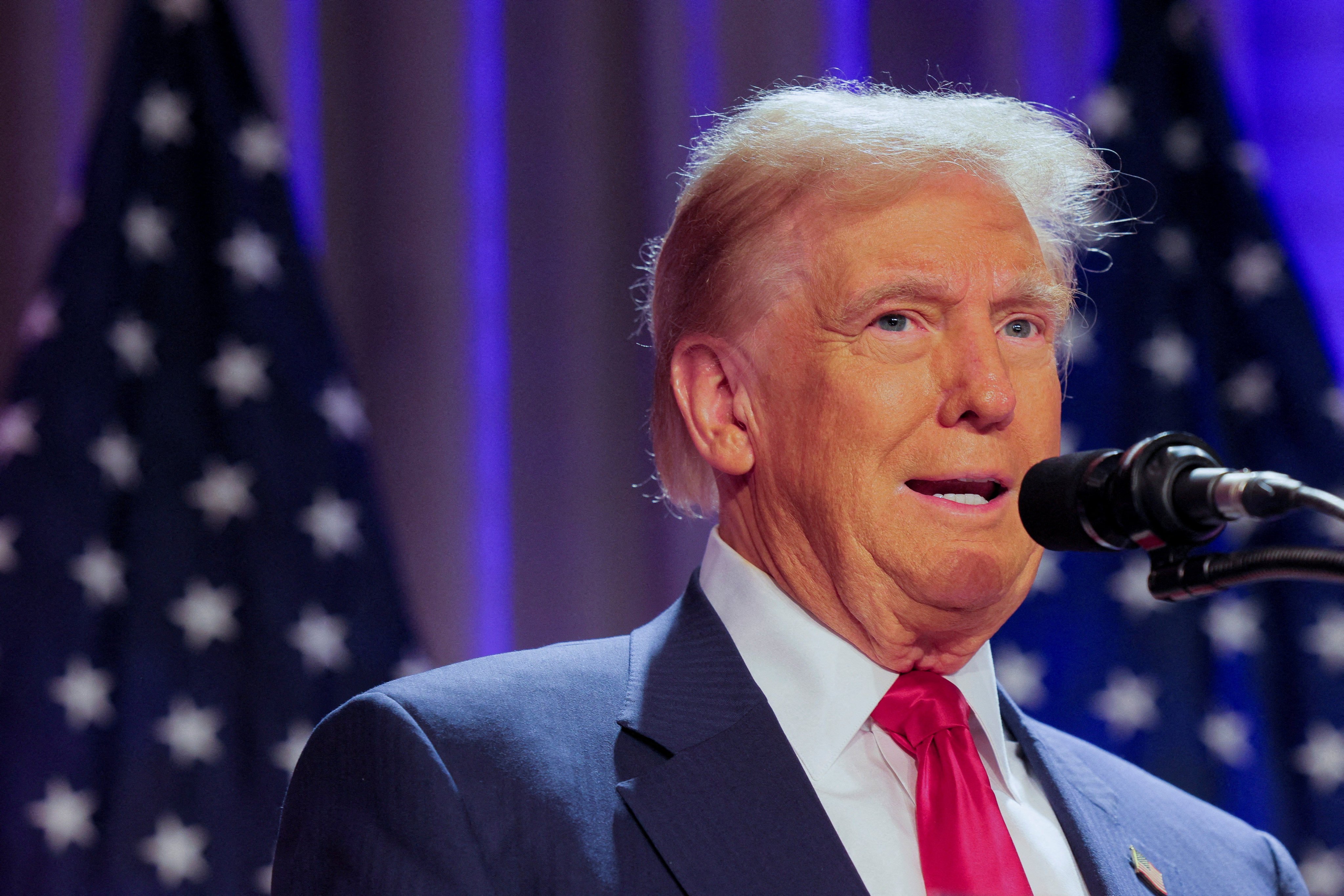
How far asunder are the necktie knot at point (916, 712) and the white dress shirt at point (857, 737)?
1 centimetres

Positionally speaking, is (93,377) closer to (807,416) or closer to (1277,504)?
(807,416)

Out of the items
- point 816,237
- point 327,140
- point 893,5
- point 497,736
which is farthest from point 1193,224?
point 497,736

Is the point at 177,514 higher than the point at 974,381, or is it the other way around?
the point at 974,381

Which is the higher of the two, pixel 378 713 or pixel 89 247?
pixel 89 247

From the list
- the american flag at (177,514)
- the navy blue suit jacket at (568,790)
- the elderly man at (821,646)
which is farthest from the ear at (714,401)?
the american flag at (177,514)

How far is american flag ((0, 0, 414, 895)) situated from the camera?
8.95ft

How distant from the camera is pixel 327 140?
310cm

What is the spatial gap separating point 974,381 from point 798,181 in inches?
16.0

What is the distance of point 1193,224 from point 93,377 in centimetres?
261

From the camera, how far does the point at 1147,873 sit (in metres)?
1.78

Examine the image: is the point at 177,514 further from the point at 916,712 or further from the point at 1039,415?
the point at 1039,415

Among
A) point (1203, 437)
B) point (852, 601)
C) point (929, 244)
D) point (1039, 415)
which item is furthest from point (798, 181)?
point (1203, 437)

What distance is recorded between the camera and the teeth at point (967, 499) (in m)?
1.66

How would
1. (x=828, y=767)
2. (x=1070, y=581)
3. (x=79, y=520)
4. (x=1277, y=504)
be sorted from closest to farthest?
(x=1277, y=504) → (x=828, y=767) → (x=79, y=520) → (x=1070, y=581)
